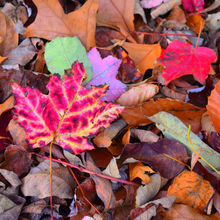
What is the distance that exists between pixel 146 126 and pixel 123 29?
0.45 metres

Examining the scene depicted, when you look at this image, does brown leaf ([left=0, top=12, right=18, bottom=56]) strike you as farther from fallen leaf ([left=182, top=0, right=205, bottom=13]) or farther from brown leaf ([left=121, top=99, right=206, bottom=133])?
fallen leaf ([left=182, top=0, right=205, bottom=13])

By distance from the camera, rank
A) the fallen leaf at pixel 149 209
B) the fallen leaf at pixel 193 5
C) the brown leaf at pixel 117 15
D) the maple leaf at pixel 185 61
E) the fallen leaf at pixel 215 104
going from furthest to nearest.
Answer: the fallen leaf at pixel 193 5, the brown leaf at pixel 117 15, the maple leaf at pixel 185 61, the fallen leaf at pixel 215 104, the fallen leaf at pixel 149 209

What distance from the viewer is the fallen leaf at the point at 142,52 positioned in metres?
1.02

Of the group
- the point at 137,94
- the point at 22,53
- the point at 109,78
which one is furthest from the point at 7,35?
the point at 137,94

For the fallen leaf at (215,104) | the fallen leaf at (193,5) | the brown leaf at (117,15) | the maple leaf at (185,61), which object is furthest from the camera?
the fallen leaf at (193,5)

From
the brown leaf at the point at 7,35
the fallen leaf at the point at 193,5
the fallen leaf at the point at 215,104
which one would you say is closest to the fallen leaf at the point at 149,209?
the fallen leaf at the point at 215,104

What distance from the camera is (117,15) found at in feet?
3.57

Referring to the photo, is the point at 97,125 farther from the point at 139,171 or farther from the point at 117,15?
the point at 117,15

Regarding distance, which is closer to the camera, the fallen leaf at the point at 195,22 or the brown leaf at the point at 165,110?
the brown leaf at the point at 165,110

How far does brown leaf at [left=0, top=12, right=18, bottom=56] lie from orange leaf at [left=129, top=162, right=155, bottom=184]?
0.68m

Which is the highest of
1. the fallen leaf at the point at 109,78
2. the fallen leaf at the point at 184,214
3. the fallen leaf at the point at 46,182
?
the fallen leaf at the point at 109,78

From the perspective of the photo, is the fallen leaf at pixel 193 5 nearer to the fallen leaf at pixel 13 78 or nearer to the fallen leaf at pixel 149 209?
the fallen leaf at pixel 13 78

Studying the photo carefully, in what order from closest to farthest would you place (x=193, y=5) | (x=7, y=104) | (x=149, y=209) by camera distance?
(x=149, y=209), (x=7, y=104), (x=193, y=5)

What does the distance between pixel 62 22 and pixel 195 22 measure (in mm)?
652
